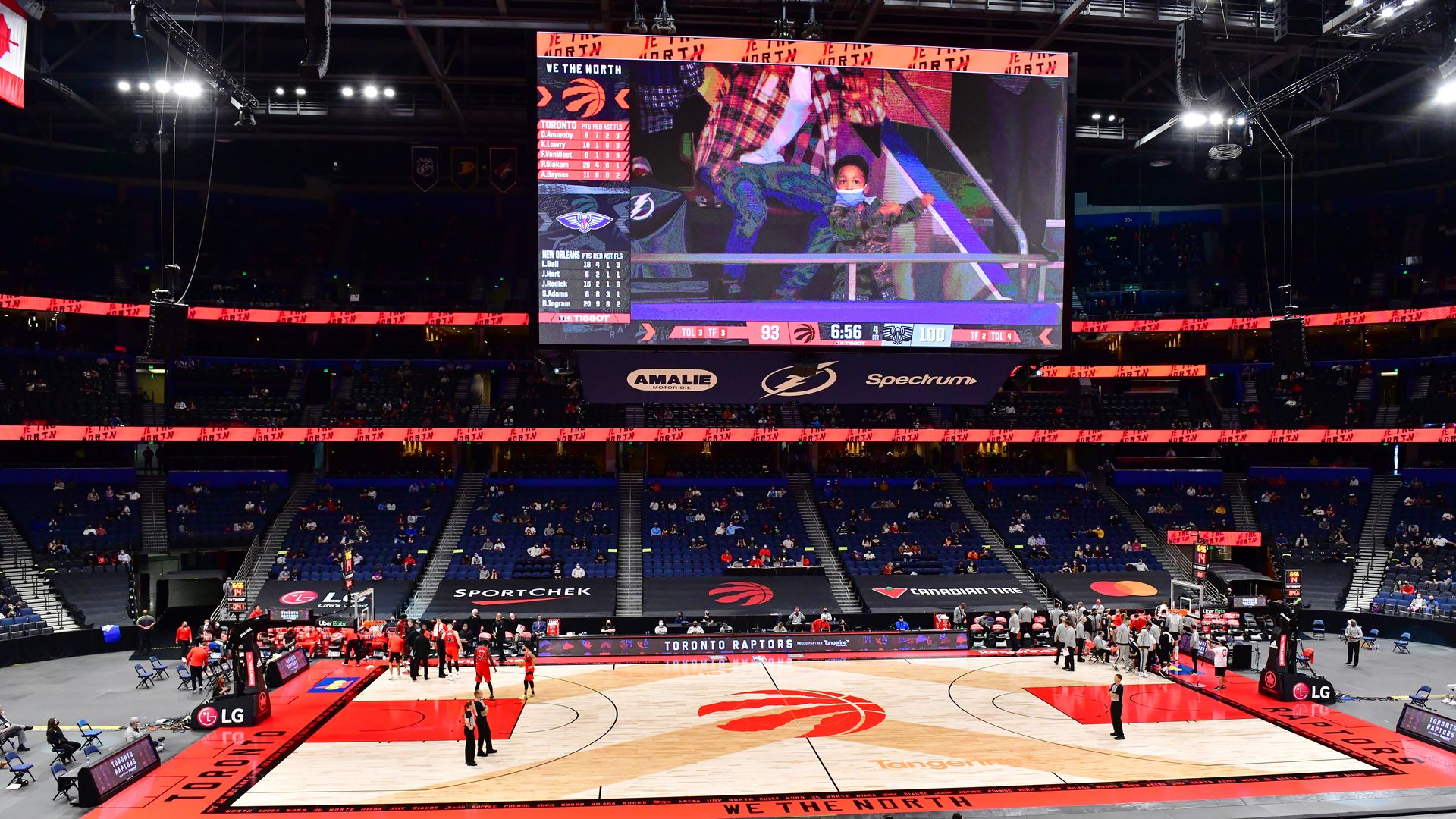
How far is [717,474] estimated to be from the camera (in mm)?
43938

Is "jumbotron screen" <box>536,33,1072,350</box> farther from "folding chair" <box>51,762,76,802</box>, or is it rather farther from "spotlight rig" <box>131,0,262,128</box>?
"folding chair" <box>51,762,76,802</box>

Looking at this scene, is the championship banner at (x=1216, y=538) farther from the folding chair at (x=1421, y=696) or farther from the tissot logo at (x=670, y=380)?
the tissot logo at (x=670, y=380)

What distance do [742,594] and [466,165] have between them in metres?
19.7

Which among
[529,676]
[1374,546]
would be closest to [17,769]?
[529,676]

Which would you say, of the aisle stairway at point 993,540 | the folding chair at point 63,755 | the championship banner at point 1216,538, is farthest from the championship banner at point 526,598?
the championship banner at point 1216,538

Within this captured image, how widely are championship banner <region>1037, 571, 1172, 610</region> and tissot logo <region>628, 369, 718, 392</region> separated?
24.1m

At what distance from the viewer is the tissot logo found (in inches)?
604

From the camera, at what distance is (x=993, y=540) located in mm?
40656

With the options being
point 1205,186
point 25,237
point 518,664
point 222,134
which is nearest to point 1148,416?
point 1205,186

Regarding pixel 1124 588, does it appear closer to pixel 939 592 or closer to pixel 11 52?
pixel 939 592

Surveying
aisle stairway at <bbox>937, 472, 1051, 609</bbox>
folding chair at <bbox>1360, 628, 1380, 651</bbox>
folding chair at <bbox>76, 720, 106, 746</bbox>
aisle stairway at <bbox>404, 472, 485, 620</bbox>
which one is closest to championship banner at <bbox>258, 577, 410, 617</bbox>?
aisle stairway at <bbox>404, 472, 485, 620</bbox>

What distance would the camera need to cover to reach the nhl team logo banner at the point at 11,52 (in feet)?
53.6

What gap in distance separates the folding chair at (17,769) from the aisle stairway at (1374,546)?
3794 cm

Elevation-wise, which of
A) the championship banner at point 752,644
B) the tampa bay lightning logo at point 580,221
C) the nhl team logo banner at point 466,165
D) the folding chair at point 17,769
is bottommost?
the championship banner at point 752,644
